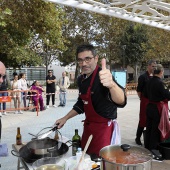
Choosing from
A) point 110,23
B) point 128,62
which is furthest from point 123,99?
point 128,62

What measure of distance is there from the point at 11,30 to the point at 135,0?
764 cm

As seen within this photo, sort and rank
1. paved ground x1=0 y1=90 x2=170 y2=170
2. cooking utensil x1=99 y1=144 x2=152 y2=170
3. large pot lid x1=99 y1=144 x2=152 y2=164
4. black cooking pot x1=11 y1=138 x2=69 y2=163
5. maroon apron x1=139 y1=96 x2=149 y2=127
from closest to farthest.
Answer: cooking utensil x1=99 y1=144 x2=152 y2=170
large pot lid x1=99 y1=144 x2=152 y2=164
black cooking pot x1=11 y1=138 x2=69 y2=163
maroon apron x1=139 y1=96 x2=149 y2=127
paved ground x1=0 y1=90 x2=170 y2=170

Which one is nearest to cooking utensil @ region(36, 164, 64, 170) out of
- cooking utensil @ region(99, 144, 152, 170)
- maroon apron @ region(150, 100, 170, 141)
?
cooking utensil @ region(99, 144, 152, 170)

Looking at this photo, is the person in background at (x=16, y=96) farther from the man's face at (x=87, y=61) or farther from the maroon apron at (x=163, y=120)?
the man's face at (x=87, y=61)

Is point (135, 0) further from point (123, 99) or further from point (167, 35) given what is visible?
point (167, 35)

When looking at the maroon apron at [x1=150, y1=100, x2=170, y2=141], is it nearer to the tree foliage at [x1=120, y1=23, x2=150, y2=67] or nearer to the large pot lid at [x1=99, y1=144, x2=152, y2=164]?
the large pot lid at [x1=99, y1=144, x2=152, y2=164]

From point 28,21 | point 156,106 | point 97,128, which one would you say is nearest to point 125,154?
point 97,128

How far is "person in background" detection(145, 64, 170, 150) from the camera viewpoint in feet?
12.4

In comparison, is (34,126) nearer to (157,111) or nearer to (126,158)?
(157,111)

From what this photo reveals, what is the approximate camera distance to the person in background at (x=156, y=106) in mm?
3783

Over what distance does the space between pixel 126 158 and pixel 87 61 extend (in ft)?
3.05

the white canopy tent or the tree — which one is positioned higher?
the tree

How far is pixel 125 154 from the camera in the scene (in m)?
1.43

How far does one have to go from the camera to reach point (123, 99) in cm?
169
